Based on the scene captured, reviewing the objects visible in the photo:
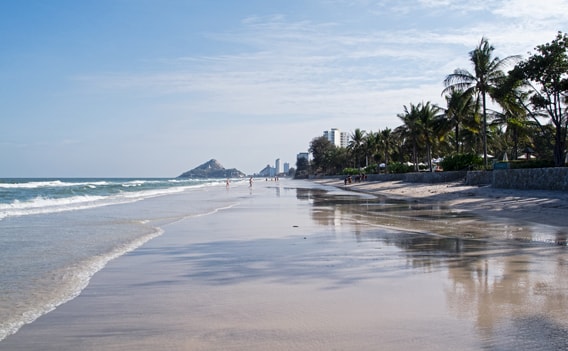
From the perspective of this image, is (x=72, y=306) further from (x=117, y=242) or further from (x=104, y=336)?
(x=117, y=242)

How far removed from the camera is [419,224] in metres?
15.2

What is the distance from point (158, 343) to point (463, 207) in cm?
1979

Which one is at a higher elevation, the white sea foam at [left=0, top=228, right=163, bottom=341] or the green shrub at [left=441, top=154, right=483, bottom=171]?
the green shrub at [left=441, top=154, right=483, bottom=171]

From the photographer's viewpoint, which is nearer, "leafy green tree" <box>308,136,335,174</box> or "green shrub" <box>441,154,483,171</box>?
"green shrub" <box>441,154,483,171</box>

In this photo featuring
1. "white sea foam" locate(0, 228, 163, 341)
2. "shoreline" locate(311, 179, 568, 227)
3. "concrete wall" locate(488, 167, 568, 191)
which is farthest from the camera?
"concrete wall" locate(488, 167, 568, 191)

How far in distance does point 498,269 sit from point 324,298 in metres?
3.38

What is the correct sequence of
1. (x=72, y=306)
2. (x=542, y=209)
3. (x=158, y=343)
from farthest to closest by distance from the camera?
(x=542, y=209)
(x=72, y=306)
(x=158, y=343)

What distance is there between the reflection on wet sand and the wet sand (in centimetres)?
2

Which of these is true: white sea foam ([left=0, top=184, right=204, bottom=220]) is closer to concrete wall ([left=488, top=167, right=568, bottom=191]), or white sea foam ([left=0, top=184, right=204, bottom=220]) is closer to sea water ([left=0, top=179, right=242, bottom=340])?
sea water ([left=0, top=179, right=242, bottom=340])

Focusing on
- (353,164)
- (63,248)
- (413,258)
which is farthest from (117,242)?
(353,164)

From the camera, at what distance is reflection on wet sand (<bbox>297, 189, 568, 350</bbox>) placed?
15.3 feet

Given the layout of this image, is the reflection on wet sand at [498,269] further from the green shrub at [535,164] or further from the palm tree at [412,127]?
the palm tree at [412,127]

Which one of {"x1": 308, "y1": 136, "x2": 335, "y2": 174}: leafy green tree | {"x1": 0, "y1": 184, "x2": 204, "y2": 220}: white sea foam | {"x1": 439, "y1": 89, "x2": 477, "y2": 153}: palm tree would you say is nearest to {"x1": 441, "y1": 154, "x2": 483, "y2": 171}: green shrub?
{"x1": 439, "y1": 89, "x2": 477, "y2": 153}: palm tree

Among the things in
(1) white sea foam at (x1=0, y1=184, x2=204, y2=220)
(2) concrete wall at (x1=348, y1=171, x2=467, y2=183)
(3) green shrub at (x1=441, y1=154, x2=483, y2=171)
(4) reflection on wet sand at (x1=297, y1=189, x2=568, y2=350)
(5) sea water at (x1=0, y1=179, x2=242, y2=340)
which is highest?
(3) green shrub at (x1=441, y1=154, x2=483, y2=171)
